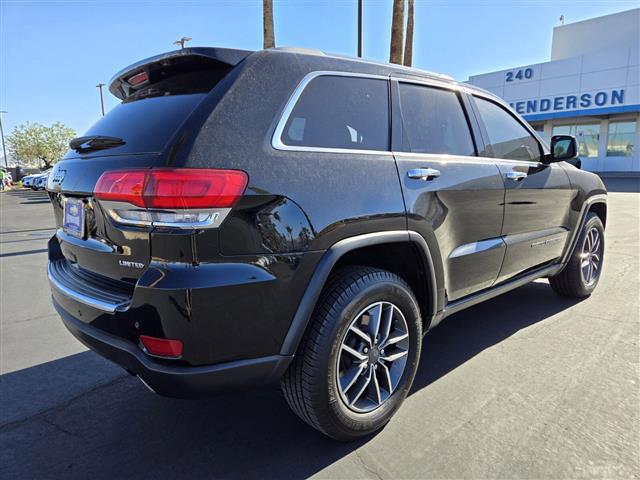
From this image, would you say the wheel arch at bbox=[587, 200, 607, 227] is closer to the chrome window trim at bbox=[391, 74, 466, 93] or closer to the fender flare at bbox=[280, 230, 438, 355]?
the chrome window trim at bbox=[391, 74, 466, 93]

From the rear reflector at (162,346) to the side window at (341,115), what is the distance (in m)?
0.98

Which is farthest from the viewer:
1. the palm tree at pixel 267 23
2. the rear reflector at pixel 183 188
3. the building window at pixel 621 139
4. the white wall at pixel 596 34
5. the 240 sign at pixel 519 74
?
the white wall at pixel 596 34

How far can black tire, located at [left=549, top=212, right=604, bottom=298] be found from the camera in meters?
4.33

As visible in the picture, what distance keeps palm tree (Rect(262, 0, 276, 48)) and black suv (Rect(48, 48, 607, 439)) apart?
11774 mm

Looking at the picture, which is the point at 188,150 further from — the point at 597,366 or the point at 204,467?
the point at 597,366

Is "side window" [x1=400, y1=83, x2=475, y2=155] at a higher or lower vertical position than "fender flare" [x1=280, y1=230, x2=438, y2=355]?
higher

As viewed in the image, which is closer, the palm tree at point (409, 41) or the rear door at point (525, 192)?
the rear door at point (525, 192)

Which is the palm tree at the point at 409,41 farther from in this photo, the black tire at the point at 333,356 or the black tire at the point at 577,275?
the black tire at the point at 333,356

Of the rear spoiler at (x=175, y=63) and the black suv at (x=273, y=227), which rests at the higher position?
the rear spoiler at (x=175, y=63)

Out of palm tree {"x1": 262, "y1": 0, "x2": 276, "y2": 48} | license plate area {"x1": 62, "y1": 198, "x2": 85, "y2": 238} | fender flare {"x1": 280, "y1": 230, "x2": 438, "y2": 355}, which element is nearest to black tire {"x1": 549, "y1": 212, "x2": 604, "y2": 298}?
fender flare {"x1": 280, "y1": 230, "x2": 438, "y2": 355}

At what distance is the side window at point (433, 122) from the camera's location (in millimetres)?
2660

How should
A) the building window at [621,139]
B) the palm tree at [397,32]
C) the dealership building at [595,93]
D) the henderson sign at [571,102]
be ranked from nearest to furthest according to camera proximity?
the palm tree at [397,32] → the dealership building at [595,93] → the henderson sign at [571,102] → the building window at [621,139]

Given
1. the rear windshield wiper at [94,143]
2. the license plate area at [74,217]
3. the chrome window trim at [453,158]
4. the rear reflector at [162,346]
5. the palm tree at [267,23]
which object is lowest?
the rear reflector at [162,346]

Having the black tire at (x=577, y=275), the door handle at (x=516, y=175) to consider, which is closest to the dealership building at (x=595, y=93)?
the black tire at (x=577, y=275)
